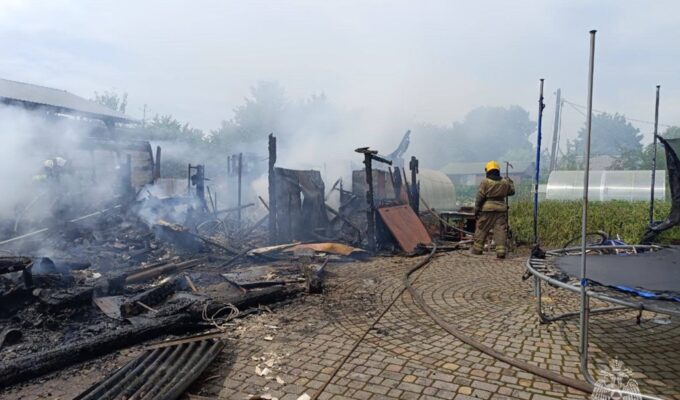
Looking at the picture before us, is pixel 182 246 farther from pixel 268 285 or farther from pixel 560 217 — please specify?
pixel 560 217

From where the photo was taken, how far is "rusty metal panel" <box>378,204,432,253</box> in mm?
10375

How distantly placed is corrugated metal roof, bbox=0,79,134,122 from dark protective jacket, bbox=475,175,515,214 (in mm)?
18651

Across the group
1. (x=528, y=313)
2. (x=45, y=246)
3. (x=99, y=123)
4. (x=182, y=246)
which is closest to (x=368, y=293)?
(x=528, y=313)

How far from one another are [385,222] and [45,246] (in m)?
7.82

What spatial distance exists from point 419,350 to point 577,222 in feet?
31.9

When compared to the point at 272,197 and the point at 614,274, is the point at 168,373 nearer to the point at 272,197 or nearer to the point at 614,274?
the point at 614,274

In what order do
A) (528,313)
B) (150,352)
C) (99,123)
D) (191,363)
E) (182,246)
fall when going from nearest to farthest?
(191,363)
(150,352)
(528,313)
(182,246)
(99,123)

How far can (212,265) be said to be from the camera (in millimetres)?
8641

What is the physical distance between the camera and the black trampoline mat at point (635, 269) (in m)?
3.61

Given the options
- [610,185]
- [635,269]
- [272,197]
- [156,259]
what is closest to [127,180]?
[156,259]

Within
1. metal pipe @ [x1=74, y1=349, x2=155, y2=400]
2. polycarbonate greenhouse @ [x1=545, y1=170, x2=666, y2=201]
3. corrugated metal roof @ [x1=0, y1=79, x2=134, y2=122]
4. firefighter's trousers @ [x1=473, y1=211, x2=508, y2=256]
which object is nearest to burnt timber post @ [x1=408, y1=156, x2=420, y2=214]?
firefighter's trousers @ [x1=473, y1=211, x2=508, y2=256]

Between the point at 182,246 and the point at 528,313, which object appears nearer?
the point at 528,313

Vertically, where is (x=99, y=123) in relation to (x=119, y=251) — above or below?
above

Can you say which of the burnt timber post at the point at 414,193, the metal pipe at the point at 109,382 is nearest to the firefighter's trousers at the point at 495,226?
the burnt timber post at the point at 414,193
